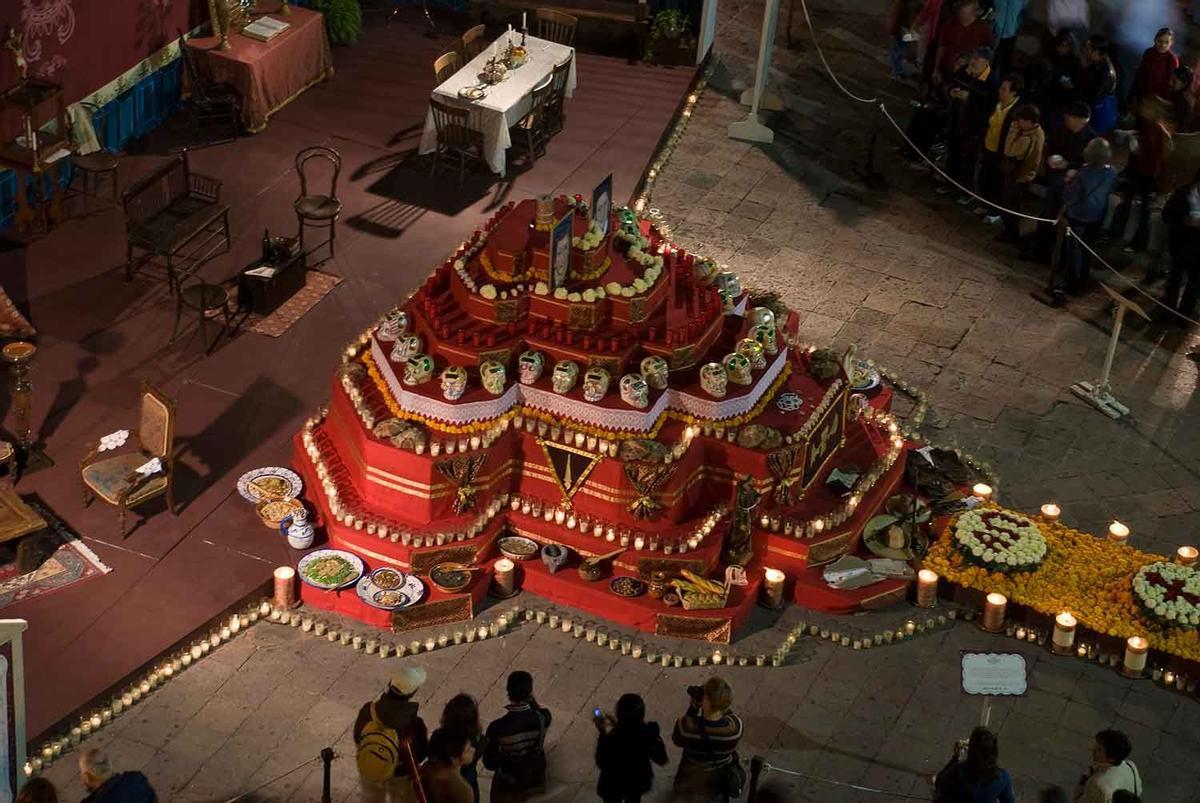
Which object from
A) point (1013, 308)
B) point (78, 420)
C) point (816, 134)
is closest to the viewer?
point (78, 420)

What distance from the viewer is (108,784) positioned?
→ 929 centimetres

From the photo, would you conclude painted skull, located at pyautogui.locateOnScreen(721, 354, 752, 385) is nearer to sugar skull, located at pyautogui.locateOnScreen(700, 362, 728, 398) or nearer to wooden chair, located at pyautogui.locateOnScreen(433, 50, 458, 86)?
sugar skull, located at pyautogui.locateOnScreen(700, 362, 728, 398)

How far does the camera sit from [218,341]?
575 inches

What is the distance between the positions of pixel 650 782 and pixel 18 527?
4761 mm

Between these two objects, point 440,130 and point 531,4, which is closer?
point 440,130

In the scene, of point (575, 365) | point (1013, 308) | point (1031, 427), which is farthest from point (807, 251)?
point (575, 365)

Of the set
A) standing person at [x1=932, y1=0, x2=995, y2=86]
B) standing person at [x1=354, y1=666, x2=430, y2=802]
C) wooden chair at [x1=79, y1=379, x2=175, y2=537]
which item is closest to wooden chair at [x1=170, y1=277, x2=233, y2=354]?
wooden chair at [x1=79, y1=379, x2=175, y2=537]

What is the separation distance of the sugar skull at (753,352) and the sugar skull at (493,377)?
1.73m

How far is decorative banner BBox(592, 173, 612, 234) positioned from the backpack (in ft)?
14.7

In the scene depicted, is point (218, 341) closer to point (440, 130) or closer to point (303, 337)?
point (303, 337)

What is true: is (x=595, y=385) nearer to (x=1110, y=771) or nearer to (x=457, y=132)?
(x=1110, y=771)

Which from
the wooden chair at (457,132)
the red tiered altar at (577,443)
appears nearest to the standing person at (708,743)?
the red tiered altar at (577,443)

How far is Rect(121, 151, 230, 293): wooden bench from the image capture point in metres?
14.9

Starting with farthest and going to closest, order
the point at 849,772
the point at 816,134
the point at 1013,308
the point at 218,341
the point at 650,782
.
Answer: the point at 816,134, the point at 1013,308, the point at 218,341, the point at 849,772, the point at 650,782
